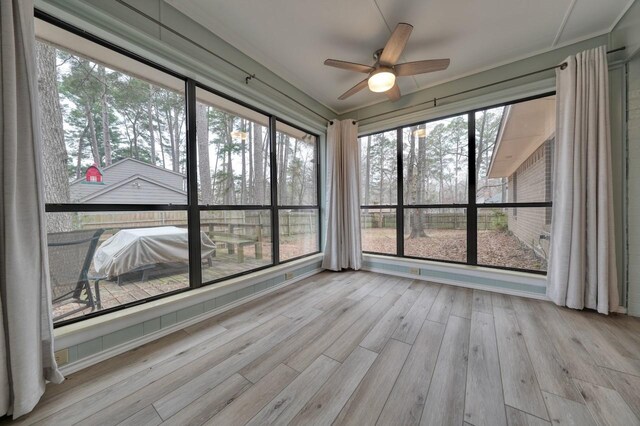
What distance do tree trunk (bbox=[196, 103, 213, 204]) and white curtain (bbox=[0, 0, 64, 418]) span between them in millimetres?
1042

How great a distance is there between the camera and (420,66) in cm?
204

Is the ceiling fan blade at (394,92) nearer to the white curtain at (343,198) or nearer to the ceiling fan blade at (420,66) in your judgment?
the ceiling fan blade at (420,66)

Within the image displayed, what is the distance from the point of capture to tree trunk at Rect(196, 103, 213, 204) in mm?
2152

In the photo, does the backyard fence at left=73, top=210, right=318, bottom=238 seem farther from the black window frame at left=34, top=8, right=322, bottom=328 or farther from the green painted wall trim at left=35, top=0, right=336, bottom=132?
the green painted wall trim at left=35, top=0, right=336, bottom=132

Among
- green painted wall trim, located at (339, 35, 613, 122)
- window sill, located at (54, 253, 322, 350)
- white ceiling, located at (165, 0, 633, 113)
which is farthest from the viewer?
green painted wall trim, located at (339, 35, 613, 122)

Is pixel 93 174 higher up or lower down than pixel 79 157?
lower down

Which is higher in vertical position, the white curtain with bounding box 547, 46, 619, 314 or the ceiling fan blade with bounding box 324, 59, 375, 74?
the ceiling fan blade with bounding box 324, 59, 375, 74

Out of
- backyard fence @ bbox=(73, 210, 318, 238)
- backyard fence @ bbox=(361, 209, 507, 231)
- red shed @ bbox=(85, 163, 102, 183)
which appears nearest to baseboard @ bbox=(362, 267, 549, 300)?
backyard fence @ bbox=(361, 209, 507, 231)

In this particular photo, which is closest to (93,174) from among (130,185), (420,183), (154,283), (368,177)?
(130,185)

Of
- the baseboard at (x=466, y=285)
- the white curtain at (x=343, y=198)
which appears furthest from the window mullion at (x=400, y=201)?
the white curtain at (x=343, y=198)

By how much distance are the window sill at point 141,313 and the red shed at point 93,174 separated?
967 millimetres

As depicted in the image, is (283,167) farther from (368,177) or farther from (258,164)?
(368,177)

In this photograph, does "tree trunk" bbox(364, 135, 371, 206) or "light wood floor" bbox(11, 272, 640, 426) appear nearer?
"light wood floor" bbox(11, 272, 640, 426)

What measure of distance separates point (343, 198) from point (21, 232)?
306 cm
